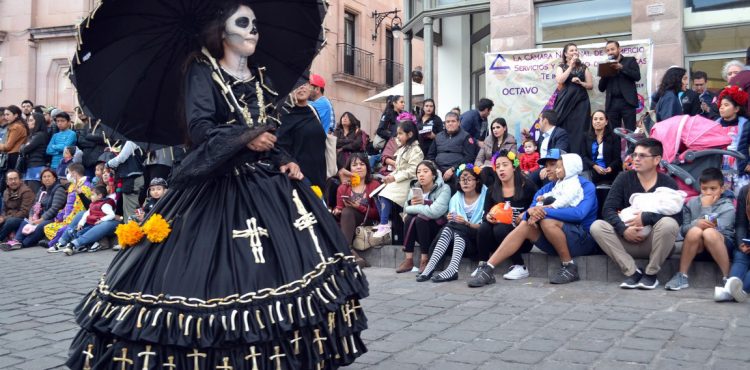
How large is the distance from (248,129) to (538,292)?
156 inches

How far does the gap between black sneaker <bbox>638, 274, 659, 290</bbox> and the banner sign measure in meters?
3.55

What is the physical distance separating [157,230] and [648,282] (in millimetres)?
4750

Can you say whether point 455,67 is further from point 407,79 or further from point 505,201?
point 505,201

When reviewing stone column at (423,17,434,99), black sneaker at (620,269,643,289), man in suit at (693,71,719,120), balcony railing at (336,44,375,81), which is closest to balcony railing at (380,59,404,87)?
balcony railing at (336,44,375,81)

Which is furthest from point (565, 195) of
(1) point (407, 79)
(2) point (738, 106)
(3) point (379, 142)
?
(1) point (407, 79)

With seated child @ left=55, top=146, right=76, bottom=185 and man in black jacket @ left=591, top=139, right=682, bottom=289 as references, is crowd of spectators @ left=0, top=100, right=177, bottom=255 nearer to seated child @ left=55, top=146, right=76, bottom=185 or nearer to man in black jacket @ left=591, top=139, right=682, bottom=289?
seated child @ left=55, top=146, right=76, bottom=185

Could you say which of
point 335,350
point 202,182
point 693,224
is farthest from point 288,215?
point 693,224

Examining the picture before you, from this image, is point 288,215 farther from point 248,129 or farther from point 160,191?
point 160,191

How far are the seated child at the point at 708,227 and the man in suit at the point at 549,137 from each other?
5.82 feet

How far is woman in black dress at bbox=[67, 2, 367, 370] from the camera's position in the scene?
325 centimetres

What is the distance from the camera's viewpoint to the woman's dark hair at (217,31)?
379 cm

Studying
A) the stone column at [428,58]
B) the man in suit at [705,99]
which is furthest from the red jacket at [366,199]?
the stone column at [428,58]

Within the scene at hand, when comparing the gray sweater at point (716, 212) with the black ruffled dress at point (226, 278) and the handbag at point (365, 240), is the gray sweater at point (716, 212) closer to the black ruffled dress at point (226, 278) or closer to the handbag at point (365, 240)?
the handbag at point (365, 240)

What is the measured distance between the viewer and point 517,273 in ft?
24.2
